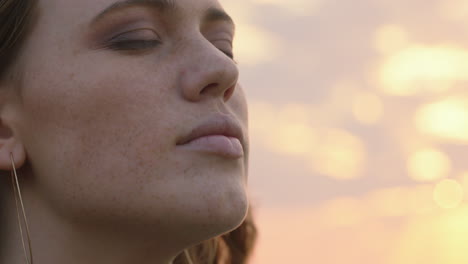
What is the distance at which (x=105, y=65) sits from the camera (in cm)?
299

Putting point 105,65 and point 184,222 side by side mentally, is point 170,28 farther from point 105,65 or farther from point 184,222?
point 184,222

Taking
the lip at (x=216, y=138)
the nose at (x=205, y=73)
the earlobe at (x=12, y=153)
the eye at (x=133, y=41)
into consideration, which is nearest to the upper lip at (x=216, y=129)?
the lip at (x=216, y=138)

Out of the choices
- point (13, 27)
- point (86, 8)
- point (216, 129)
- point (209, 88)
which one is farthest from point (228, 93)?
point (13, 27)

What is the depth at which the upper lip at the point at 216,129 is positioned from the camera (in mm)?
2908

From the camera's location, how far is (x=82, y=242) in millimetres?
3102

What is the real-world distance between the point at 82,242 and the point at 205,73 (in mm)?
1074

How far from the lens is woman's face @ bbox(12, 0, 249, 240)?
287 cm

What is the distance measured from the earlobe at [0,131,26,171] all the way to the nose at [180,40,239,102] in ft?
3.03

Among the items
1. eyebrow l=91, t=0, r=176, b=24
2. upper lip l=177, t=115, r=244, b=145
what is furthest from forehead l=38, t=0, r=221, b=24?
upper lip l=177, t=115, r=244, b=145

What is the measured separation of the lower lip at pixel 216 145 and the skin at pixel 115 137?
0.03 meters

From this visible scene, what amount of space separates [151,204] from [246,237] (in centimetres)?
178

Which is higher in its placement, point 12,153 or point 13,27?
point 13,27

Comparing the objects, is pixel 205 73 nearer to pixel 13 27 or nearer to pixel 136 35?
pixel 136 35

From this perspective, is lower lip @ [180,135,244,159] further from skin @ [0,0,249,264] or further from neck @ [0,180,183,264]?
neck @ [0,180,183,264]
